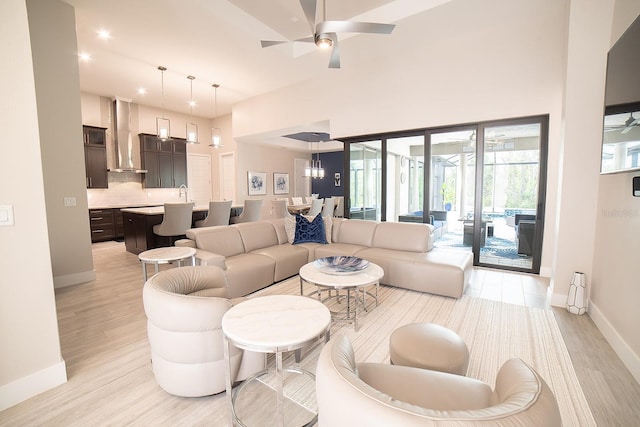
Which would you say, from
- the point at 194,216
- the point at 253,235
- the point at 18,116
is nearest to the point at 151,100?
the point at 194,216

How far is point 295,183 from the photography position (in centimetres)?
1087

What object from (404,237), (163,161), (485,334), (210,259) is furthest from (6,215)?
(163,161)

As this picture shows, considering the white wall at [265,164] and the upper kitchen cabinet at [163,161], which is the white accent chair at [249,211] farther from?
the upper kitchen cabinet at [163,161]

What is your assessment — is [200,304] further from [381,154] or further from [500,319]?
[381,154]

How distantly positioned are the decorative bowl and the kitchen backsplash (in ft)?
21.6

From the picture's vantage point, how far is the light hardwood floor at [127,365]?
1.67 meters

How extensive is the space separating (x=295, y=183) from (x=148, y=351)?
8.86 metres

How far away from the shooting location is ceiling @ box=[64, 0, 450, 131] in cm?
366

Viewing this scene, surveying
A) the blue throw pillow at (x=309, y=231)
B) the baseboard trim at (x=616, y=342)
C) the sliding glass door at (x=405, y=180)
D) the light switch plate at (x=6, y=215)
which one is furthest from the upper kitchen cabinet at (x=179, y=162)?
the baseboard trim at (x=616, y=342)

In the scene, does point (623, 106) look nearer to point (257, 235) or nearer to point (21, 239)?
point (257, 235)

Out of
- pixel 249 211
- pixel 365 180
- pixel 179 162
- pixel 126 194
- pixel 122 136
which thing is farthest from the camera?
pixel 179 162

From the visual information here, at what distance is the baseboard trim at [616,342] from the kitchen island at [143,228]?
6.08 metres

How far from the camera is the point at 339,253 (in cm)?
401

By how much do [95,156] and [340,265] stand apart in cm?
672
